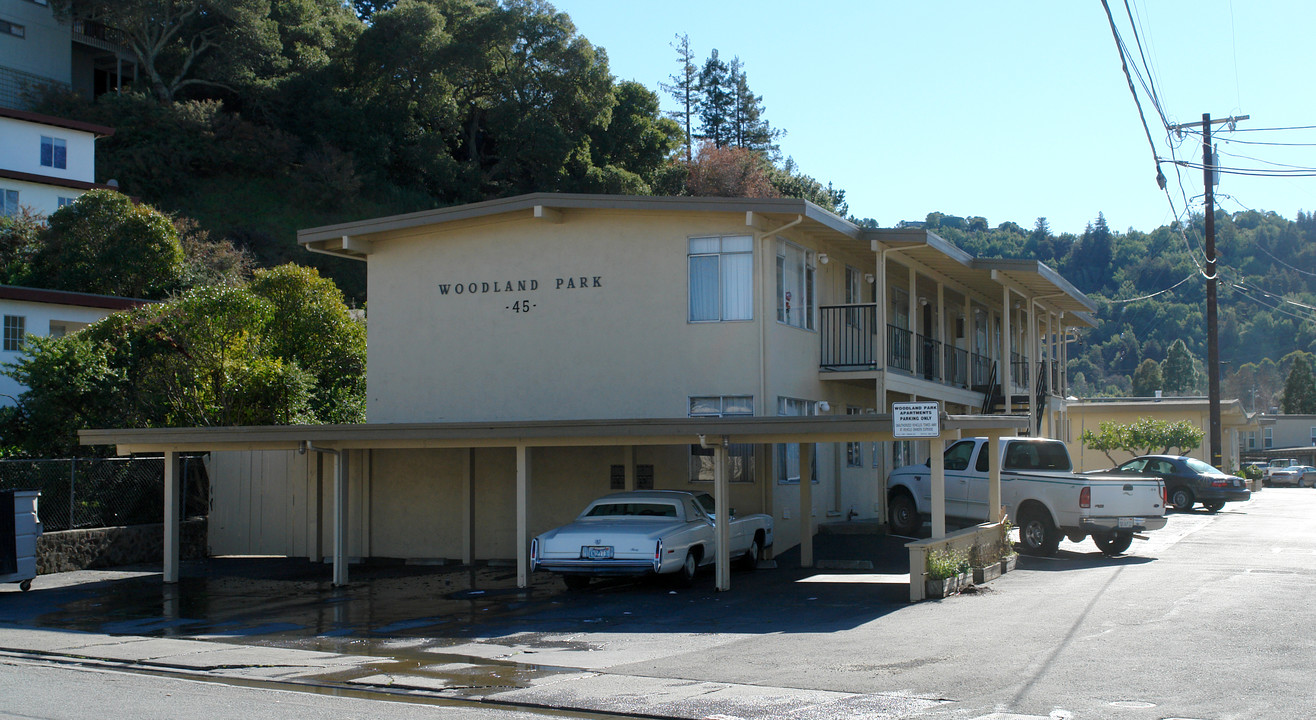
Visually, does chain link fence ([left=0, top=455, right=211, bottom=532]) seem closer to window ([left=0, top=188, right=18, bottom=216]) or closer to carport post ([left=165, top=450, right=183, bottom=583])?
carport post ([left=165, top=450, right=183, bottom=583])

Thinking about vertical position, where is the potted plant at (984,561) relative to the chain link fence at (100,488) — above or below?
below

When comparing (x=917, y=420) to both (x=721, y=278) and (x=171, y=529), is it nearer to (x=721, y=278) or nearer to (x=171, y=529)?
(x=721, y=278)

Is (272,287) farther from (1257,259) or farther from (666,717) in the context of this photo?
(1257,259)

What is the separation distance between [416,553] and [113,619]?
7.58 m

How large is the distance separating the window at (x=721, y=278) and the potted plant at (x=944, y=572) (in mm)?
5856

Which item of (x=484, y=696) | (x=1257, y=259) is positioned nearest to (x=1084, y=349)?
(x=1257, y=259)

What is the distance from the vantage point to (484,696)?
9.11 meters

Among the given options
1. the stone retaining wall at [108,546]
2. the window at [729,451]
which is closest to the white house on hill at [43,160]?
the stone retaining wall at [108,546]

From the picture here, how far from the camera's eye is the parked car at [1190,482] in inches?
1181

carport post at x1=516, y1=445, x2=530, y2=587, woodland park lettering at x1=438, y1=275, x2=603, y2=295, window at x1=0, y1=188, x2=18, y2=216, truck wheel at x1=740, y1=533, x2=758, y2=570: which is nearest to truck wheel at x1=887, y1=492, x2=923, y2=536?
truck wheel at x1=740, y1=533, x2=758, y2=570

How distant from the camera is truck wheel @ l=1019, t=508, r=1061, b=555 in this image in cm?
1862

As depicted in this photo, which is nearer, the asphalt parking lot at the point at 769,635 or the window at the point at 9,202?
the asphalt parking lot at the point at 769,635

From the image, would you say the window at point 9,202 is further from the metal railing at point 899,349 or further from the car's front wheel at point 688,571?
the car's front wheel at point 688,571

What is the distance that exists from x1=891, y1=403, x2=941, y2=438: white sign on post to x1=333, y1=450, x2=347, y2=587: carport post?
884 centimetres
